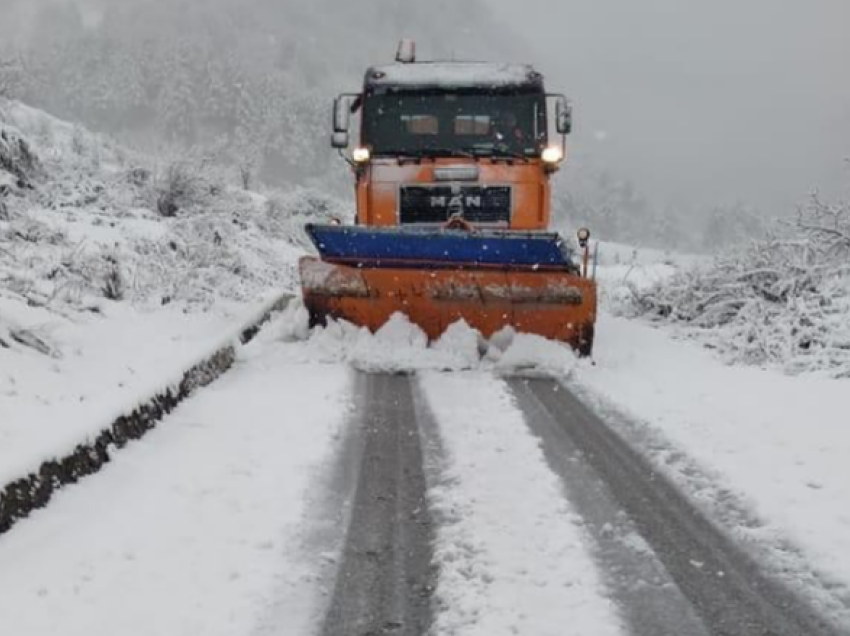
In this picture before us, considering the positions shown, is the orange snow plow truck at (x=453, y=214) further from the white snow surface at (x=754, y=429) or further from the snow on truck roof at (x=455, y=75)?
the white snow surface at (x=754, y=429)

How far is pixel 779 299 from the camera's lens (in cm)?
972

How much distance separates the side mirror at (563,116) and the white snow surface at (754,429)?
2.38 metres

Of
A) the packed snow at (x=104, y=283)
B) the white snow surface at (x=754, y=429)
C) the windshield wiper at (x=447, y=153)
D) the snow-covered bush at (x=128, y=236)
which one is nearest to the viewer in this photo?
the white snow surface at (x=754, y=429)

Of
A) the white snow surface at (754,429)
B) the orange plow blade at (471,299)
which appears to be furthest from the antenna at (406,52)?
the white snow surface at (754,429)

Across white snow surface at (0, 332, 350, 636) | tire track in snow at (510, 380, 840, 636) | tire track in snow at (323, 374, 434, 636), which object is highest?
white snow surface at (0, 332, 350, 636)

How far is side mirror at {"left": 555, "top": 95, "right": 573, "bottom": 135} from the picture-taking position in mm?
9336

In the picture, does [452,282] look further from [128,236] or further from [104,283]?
[128,236]

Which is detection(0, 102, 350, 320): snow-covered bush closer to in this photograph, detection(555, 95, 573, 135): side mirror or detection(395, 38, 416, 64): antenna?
detection(395, 38, 416, 64): antenna

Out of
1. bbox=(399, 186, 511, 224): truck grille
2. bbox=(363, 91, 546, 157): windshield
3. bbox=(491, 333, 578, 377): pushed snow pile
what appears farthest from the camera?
bbox=(363, 91, 546, 157): windshield

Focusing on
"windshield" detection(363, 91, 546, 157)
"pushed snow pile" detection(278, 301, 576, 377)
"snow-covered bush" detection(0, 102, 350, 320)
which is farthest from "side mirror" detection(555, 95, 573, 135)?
"snow-covered bush" detection(0, 102, 350, 320)

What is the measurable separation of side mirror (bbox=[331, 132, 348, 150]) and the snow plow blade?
1722 mm

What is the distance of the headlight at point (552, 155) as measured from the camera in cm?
932

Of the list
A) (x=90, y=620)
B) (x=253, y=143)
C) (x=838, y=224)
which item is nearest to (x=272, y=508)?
(x=90, y=620)

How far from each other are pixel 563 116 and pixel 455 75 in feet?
4.24
